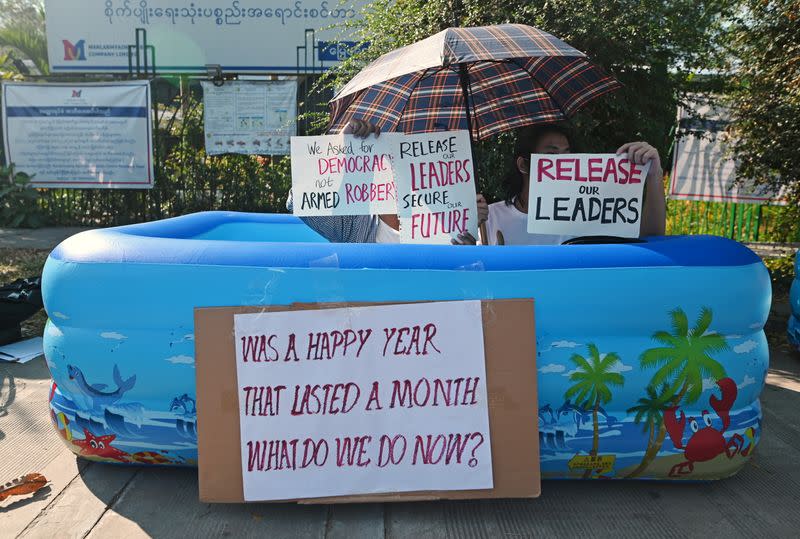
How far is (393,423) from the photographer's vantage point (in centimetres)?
246

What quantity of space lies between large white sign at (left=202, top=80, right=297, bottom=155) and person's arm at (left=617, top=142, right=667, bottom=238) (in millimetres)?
6069

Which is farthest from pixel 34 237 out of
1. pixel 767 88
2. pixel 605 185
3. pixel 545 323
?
pixel 767 88

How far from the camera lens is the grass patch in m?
5.01

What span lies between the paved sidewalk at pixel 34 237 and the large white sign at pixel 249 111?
2068 mm

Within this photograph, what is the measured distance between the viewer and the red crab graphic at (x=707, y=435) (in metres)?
2.53

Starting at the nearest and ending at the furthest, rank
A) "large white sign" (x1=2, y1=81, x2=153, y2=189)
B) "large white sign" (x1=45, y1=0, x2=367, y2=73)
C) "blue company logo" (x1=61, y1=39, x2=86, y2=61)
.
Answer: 1. "large white sign" (x1=2, y1=81, x2=153, y2=189)
2. "large white sign" (x1=45, y1=0, x2=367, y2=73)
3. "blue company logo" (x1=61, y1=39, x2=86, y2=61)

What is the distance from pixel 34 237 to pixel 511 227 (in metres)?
6.88

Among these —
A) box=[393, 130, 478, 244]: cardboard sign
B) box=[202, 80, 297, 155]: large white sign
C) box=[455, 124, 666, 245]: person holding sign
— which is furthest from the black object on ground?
box=[202, 80, 297, 155]: large white sign

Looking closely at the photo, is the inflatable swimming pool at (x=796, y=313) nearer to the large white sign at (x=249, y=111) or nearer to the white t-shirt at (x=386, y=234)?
the white t-shirt at (x=386, y=234)

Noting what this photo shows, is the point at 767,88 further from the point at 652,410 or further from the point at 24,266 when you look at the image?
the point at 24,266

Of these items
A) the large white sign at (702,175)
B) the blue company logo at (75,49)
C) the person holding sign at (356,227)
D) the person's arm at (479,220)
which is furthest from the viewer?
the blue company logo at (75,49)

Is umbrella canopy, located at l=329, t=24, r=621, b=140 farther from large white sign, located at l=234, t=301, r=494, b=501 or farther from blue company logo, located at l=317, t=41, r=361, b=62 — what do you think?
blue company logo, located at l=317, t=41, r=361, b=62

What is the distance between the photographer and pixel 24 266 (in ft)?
21.6

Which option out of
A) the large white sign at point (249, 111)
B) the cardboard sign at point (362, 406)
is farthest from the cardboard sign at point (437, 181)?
the large white sign at point (249, 111)
